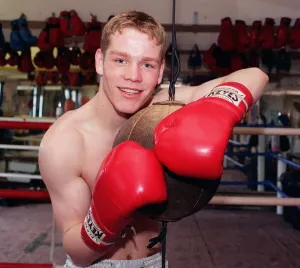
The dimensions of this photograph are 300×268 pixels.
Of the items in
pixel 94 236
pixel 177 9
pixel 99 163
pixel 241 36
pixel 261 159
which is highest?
pixel 177 9

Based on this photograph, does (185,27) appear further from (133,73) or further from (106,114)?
(133,73)

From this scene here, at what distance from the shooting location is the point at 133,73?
1.04 meters

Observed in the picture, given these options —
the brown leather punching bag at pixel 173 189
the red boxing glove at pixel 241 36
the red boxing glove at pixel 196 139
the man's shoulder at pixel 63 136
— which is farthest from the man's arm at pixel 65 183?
the red boxing glove at pixel 241 36

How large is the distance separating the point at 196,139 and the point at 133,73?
32 centimetres

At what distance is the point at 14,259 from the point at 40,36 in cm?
262

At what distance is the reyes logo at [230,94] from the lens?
36.8 inches

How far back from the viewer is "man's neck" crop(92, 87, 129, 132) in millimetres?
1182

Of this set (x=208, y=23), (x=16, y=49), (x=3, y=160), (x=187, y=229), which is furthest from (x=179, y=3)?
(x=3, y=160)

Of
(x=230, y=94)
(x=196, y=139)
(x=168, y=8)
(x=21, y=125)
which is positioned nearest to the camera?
(x=196, y=139)

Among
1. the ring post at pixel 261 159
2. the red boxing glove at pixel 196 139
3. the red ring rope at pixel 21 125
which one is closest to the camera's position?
the red boxing glove at pixel 196 139

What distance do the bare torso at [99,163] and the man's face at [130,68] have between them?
16 cm

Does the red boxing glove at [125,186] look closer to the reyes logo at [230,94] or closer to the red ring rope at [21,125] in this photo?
the reyes logo at [230,94]

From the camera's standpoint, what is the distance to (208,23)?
417 cm

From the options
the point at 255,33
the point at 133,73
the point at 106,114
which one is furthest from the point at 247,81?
the point at 255,33
